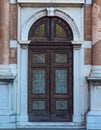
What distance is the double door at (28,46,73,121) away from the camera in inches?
661

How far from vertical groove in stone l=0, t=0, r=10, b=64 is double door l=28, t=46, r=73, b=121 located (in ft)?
2.71

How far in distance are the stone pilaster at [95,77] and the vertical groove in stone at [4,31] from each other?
2.73m

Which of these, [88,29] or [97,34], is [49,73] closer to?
[88,29]

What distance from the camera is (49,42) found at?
55.0ft

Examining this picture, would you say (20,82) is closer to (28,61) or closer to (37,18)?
(28,61)

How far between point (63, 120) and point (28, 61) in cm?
221

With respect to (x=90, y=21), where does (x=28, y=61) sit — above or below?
below

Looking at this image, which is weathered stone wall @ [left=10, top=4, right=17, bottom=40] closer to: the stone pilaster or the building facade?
the building facade

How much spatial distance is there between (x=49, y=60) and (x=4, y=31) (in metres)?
1.73

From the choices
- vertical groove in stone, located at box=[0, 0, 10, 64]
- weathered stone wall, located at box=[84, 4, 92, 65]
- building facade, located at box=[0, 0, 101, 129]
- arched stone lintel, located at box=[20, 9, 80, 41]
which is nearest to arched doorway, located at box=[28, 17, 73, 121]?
building facade, located at box=[0, 0, 101, 129]

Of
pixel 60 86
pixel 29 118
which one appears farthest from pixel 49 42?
pixel 29 118

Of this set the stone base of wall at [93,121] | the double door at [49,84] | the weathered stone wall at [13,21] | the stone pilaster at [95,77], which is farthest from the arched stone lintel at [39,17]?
the stone base of wall at [93,121]

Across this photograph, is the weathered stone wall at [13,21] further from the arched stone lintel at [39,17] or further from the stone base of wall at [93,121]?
the stone base of wall at [93,121]

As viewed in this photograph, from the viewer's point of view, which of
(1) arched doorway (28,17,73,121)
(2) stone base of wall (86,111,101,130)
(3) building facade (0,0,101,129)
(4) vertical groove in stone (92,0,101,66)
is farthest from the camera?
(1) arched doorway (28,17,73,121)
